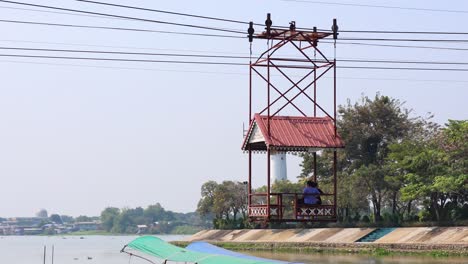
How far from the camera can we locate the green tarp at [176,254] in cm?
2616

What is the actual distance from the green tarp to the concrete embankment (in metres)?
21.8

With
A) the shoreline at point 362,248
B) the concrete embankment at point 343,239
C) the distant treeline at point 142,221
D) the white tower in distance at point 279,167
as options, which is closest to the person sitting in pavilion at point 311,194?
the shoreline at point 362,248

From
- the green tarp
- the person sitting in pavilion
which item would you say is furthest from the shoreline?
the person sitting in pavilion

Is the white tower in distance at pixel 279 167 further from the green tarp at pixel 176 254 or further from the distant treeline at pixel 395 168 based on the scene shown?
the green tarp at pixel 176 254

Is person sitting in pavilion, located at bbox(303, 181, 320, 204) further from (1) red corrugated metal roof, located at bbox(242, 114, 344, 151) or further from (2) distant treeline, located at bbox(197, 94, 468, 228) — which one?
(2) distant treeline, located at bbox(197, 94, 468, 228)

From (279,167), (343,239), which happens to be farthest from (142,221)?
(343,239)

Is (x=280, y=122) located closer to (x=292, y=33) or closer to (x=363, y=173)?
(x=292, y=33)

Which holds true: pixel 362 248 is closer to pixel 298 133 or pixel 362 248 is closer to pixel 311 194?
pixel 311 194

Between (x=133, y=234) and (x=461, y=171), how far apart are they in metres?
135

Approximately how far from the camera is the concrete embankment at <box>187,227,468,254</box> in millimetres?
51625

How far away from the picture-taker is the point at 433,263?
4388 cm

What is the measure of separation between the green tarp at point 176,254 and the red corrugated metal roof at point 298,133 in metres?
3.37

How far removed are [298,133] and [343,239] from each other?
3686 cm

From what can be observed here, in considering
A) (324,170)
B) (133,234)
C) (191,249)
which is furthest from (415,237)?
(133,234)
